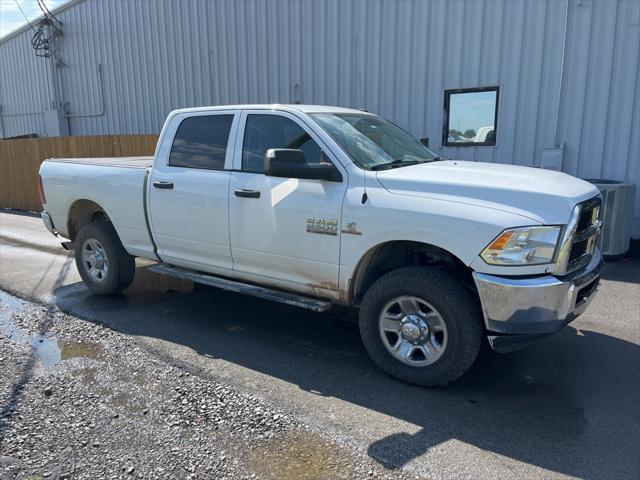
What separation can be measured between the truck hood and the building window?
5.04 meters

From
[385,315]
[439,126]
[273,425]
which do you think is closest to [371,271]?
[385,315]

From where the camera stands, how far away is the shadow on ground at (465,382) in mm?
3129

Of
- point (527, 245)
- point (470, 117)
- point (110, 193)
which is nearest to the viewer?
point (527, 245)

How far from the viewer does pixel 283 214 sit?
14.2 feet

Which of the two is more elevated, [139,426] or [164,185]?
[164,185]

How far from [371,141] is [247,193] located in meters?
1.17

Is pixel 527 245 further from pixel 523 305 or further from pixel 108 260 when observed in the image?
pixel 108 260

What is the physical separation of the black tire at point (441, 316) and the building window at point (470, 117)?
599 centimetres

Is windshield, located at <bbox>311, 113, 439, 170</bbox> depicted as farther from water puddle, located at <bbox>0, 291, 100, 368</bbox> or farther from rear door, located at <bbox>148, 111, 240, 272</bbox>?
water puddle, located at <bbox>0, 291, 100, 368</bbox>

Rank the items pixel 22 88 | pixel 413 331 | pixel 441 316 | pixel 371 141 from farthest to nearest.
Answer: pixel 22 88 < pixel 371 141 < pixel 413 331 < pixel 441 316

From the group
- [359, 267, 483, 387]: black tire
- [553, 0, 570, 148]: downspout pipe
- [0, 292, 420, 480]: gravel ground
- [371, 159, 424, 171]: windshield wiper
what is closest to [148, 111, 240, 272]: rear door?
[0, 292, 420, 480]: gravel ground

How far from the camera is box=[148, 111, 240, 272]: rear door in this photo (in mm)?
4816

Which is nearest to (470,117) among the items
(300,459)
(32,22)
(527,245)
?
(527,245)

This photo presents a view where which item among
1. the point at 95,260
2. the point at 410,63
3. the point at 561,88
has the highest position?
the point at 410,63
